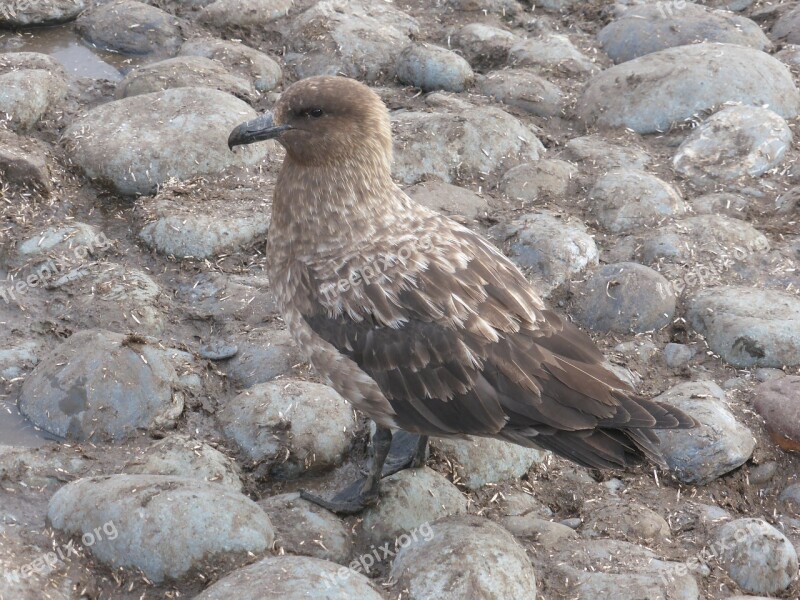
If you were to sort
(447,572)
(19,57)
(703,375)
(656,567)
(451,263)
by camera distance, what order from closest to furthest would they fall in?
(447,572) < (656,567) < (451,263) < (703,375) < (19,57)

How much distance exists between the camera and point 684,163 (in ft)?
24.2

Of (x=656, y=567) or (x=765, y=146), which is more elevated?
(x=765, y=146)

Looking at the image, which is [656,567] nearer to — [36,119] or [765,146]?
[765,146]

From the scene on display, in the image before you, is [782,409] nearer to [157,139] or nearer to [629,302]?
[629,302]

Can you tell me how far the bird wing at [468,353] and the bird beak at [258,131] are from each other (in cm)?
75

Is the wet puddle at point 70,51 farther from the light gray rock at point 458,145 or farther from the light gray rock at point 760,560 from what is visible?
the light gray rock at point 760,560

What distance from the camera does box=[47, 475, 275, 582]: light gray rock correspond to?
13.6 feet

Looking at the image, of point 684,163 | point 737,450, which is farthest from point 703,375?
point 684,163

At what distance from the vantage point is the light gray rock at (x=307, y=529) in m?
4.54

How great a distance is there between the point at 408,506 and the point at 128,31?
5459mm

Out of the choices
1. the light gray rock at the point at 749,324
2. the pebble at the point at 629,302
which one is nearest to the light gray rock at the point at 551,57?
the pebble at the point at 629,302

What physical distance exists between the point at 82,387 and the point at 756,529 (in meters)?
3.42

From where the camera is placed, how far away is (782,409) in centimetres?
539

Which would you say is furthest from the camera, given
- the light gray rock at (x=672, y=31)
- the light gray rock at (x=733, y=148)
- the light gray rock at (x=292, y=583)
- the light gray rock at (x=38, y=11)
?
the light gray rock at (x=672, y=31)
